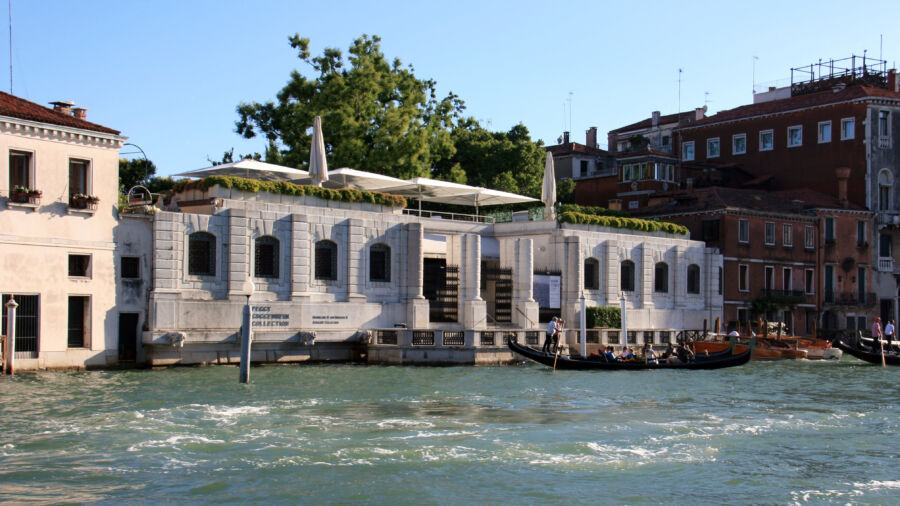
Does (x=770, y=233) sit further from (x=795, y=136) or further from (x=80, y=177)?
(x=80, y=177)

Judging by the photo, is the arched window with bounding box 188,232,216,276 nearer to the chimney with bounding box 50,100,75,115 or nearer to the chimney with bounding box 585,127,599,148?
the chimney with bounding box 50,100,75,115

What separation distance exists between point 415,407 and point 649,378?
10609 mm

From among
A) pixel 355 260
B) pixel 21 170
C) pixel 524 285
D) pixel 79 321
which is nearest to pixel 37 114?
pixel 21 170

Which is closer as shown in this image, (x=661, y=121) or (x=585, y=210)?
(x=585, y=210)

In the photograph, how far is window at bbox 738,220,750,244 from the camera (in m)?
50.4

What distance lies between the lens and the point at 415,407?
23.0m

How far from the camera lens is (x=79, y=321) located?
30188 mm

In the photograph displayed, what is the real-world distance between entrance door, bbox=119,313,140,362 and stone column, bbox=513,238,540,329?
14512 mm

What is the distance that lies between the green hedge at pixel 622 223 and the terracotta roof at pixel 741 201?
311cm

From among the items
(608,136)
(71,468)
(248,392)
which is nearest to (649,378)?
(248,392)

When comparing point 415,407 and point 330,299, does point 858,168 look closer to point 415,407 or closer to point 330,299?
point 330,299

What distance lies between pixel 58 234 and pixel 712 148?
40931 millimetres

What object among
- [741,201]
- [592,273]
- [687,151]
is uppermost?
[687,151]

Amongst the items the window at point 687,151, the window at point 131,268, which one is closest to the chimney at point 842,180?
the window at point 687,151
